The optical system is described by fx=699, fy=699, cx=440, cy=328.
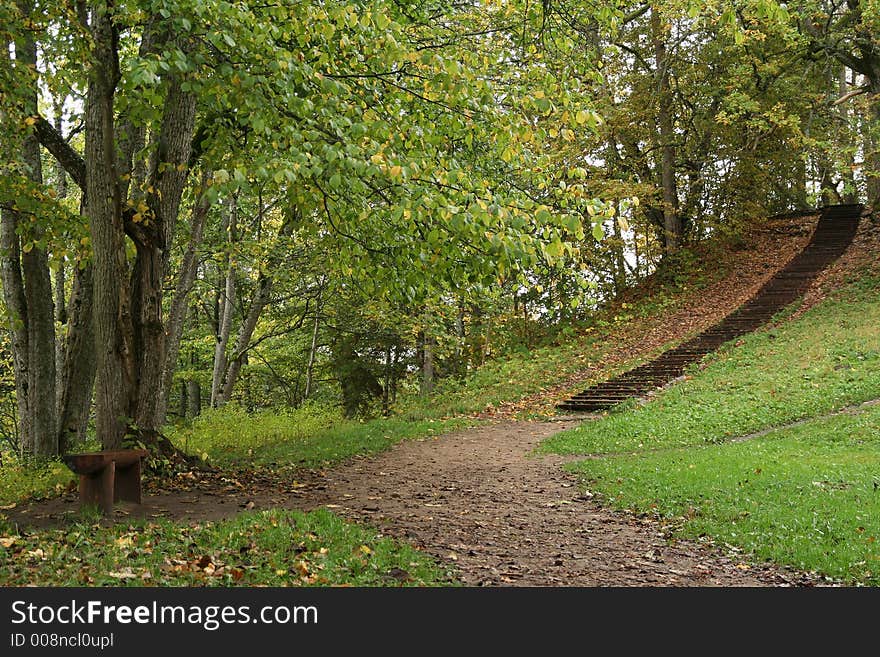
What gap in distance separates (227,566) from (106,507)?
222 cm

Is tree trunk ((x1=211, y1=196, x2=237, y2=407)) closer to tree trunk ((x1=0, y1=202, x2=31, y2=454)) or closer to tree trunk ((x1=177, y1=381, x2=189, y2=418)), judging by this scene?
tree trunk ((x1=0, y1=202, x2=31, y2=454))

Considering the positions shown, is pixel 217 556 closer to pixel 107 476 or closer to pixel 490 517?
pixel 107 476

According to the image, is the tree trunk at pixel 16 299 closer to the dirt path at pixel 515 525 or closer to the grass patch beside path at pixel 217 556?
the dirt path at pixel 515 525

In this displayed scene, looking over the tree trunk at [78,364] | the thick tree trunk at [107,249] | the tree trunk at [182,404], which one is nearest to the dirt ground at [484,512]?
the thick tree trunk at [107,249]

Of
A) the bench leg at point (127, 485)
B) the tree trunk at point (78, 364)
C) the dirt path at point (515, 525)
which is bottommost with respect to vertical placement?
the dirt path at point (515, 525)

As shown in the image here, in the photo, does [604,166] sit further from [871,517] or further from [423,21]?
[871,517]

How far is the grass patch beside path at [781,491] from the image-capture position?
20.5ft

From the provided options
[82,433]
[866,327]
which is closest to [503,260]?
[82,433]

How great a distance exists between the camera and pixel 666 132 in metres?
24.1

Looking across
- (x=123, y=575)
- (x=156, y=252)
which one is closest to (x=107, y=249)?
(x=156, y=252)

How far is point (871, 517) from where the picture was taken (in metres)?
6.72

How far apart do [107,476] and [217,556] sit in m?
2.01

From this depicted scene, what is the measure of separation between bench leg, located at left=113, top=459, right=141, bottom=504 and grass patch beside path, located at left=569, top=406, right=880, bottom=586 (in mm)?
5459

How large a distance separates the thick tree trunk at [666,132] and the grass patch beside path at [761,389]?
6.97 meters
